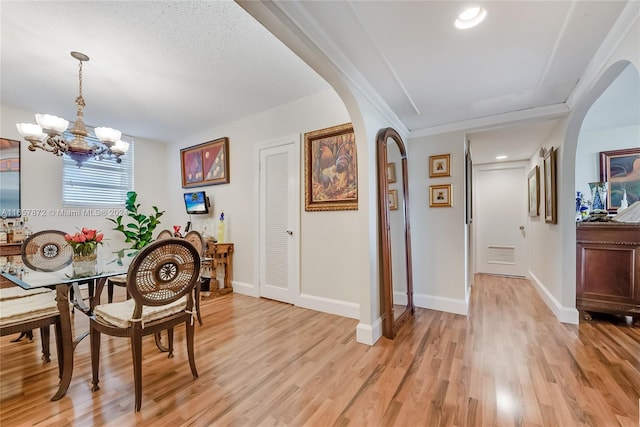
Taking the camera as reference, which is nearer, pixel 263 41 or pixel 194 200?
pixel 263 41

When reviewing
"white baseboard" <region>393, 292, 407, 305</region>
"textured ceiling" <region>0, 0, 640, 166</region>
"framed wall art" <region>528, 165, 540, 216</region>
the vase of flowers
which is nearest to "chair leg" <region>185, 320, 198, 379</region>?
the vase of flowers

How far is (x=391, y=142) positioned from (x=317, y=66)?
146cm

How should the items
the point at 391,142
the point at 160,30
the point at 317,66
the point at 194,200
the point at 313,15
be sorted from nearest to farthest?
the point at 313,15, the point at 317,66, the point at 160,30, the point at 391,142, the point at 194,200

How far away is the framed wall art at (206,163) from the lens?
4.30 m

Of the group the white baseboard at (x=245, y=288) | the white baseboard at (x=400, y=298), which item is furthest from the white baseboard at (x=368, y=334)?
the white baseboard at (x=245, y=288)

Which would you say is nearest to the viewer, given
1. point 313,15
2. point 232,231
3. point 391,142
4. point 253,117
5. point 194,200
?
point 313,15

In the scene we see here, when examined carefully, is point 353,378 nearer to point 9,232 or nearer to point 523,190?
→ point 9,232

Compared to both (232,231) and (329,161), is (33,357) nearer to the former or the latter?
(232,231)

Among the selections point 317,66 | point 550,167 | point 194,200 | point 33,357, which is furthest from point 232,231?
point 550,167

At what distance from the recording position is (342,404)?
1.63 meters

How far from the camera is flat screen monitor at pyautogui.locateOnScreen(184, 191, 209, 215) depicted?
4441 mm

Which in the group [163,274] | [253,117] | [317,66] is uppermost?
[253,117]

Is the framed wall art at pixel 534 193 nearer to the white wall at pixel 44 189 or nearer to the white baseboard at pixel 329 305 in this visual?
the white baseboard at pixel 329 305

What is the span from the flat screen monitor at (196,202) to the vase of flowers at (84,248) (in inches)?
82.0
